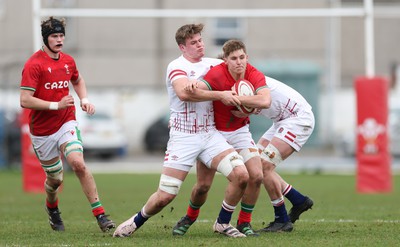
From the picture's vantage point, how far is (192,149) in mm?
8898

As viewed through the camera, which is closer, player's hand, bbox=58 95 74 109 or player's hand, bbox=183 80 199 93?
player's hand, bbox=183 80 199 93

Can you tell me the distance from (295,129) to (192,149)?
144 cm

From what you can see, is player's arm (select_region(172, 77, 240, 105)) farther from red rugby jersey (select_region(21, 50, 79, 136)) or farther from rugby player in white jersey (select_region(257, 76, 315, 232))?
red rugby jersey (select_region(21, 50, 79, 136))

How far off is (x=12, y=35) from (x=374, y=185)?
17247 millimetres

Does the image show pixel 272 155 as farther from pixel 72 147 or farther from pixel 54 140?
pixel 54 140

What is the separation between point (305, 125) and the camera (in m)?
9.91

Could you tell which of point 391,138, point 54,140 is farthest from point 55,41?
point 391,138

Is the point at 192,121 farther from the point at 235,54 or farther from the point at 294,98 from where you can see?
the point at 294,98

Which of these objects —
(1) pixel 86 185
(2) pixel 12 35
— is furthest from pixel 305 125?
(2) pixel 12 35

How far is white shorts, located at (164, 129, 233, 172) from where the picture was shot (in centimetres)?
888

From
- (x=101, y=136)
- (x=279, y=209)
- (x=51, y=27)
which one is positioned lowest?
(x=101, y=136)

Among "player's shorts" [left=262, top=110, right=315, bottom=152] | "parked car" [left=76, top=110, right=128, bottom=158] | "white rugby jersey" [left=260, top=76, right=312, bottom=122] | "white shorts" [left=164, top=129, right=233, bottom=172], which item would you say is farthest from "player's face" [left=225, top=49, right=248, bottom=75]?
"parked car" [left=76, top=110, right=128, bottom=158]

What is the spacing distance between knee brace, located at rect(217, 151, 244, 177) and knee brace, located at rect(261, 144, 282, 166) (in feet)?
2.68

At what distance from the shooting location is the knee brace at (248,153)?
911 centimetres
